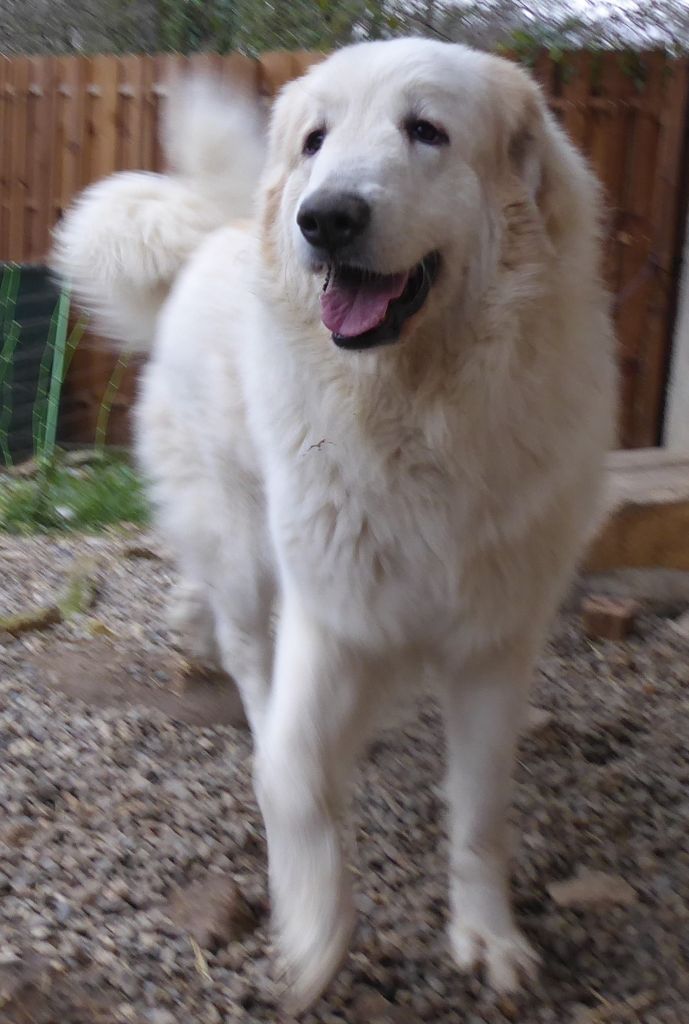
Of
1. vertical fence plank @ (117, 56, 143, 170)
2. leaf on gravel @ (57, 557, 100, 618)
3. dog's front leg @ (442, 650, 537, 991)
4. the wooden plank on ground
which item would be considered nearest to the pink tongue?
dog's front leg @ (442, 650, 537, 991)

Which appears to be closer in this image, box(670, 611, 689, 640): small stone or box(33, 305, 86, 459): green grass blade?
box(670, 611, 689, 640): small stone

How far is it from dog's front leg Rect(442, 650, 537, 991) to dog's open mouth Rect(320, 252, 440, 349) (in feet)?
2.07

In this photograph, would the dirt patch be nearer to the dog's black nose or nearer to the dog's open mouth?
the dog's open mouth

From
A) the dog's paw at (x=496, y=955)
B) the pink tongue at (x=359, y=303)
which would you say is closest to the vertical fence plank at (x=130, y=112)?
the pink tongue at (x=359, y=303)

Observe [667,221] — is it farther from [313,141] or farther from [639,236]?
[313,141]

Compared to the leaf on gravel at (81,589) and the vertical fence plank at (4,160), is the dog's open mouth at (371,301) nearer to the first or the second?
the leaf on gravel at (81,589)

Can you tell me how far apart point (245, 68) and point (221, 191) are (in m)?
2.74

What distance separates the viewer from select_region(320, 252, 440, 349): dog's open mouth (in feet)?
5.95

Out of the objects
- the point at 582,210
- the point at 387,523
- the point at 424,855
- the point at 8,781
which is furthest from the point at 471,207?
the point at 8,781

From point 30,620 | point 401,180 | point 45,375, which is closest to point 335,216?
point 401,180

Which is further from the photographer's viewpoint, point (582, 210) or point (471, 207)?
point (582, 210)

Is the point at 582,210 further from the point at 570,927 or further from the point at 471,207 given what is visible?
the point at 570,927

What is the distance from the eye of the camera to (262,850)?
7.65 ft

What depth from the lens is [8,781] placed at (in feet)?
8.16
